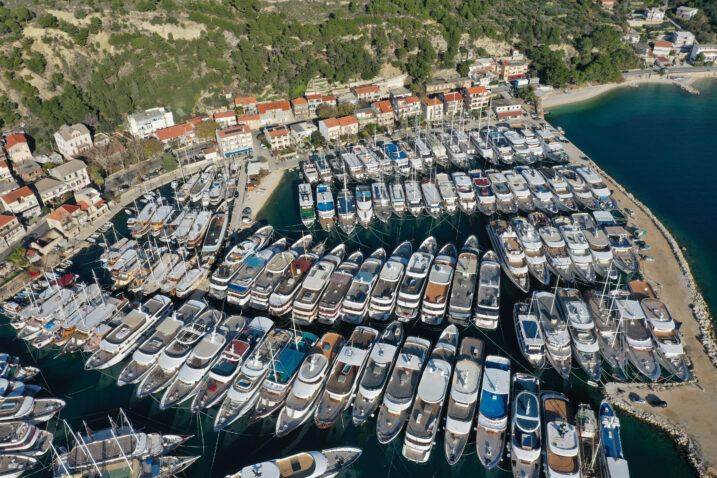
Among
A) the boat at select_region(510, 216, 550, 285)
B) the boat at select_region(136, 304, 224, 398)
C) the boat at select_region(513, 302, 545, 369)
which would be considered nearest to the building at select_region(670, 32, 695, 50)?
the boat at select_region(510, 216, 550, 285)

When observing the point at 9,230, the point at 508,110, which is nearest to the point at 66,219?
the point at 9,230

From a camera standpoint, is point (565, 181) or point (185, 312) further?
point (565, 181)

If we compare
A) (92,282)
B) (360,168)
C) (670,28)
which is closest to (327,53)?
(360,168)

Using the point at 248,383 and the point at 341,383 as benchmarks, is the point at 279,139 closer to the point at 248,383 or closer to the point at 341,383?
the point at 248,383

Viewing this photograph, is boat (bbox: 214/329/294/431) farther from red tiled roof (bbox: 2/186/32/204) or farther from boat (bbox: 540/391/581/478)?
red tiled roof (bbox: 2/186/32/204)

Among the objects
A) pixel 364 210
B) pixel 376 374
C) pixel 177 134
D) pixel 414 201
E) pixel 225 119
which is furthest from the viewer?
pixel 225 119

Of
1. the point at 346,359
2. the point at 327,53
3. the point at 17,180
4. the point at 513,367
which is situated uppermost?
the point at 327,53

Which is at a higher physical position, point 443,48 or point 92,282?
point 443,48

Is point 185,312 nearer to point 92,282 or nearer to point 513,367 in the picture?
point 92,282
